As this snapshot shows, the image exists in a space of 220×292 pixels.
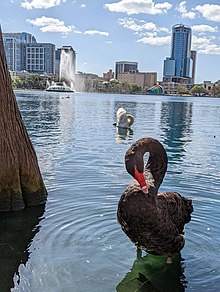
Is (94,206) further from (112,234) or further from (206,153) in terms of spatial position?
(206,153)

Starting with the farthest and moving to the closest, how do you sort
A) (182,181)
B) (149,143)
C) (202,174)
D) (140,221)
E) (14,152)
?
(202,174), (182,181), (14,152), (149,143), (140,221)

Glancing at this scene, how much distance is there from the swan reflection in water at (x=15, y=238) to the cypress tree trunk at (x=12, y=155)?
31 cm

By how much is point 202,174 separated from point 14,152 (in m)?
5.94

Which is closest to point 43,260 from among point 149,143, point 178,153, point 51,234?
point 51,234

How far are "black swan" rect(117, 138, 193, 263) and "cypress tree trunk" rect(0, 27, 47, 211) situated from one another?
3.16 metres

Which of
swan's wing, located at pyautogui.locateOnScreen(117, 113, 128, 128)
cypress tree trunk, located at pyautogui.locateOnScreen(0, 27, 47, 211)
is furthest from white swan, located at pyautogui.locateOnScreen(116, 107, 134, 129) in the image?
cypress tree trunk, located at pyautogui.locateOnScreen(0, 27, 47, 211)

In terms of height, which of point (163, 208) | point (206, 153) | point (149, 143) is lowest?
point (206, 153)

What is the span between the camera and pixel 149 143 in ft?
18.1

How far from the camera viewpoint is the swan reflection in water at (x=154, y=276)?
560 cm

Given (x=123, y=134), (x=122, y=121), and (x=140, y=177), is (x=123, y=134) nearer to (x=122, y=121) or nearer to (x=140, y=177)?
(x=122, y=121)

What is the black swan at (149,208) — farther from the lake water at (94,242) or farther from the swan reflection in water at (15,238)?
the swan reflection in water at (15,238)

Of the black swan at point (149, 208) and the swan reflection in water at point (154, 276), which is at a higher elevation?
the black swan at point (149, 208)

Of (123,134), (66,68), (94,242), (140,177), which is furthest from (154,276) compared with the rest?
(66,68)

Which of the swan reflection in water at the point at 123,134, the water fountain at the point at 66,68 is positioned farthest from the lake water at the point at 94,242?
the water fountain at the point at 66,68
